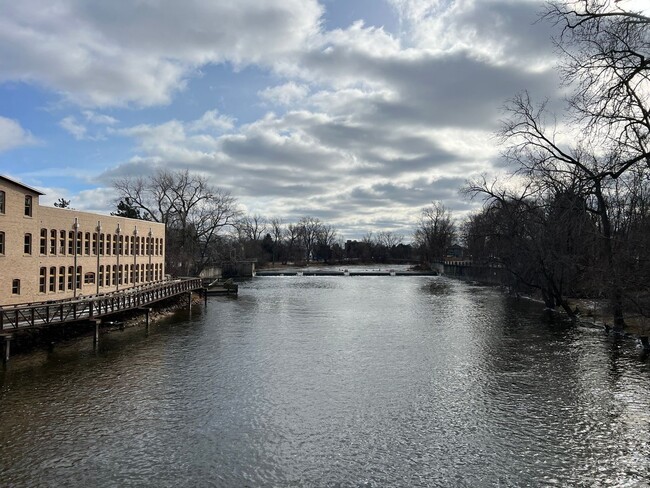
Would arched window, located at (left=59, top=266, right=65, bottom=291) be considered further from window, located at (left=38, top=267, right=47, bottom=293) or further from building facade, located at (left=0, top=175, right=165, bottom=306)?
window, located at (left=38, top=267, right=47, bottom=293)

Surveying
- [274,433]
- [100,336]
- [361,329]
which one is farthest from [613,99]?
[100,336]

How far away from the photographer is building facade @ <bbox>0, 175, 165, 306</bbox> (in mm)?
27156

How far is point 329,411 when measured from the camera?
1549 cm

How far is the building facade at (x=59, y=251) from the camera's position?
2716cm

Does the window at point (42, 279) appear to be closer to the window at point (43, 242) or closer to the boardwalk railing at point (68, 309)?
the window at point (43, 242)

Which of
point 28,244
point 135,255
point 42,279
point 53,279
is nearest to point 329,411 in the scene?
point 28,244

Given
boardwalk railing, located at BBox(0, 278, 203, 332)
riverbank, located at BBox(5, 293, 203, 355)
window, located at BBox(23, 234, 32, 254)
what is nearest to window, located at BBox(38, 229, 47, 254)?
window, located at BBox(23, 234, 32, 254)

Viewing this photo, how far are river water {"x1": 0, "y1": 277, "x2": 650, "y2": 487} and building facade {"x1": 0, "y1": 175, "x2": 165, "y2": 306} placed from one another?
560 centimetres

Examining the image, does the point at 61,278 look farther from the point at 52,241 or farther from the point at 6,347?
the point at 6,347

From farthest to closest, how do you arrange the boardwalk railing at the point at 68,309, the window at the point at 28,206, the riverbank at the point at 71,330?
1. the window at the point at 28,206
2. the riverbank at the point at 71,330
3. the boardwalk railing at the point at 68,309

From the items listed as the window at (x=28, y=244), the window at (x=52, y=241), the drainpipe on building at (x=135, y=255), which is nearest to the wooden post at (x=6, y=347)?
the window at (x=28, y=244)

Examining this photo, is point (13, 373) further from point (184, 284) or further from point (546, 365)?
point (184, 284)

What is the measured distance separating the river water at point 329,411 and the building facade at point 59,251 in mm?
5600

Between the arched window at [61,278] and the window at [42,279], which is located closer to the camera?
the window at [42,279]
